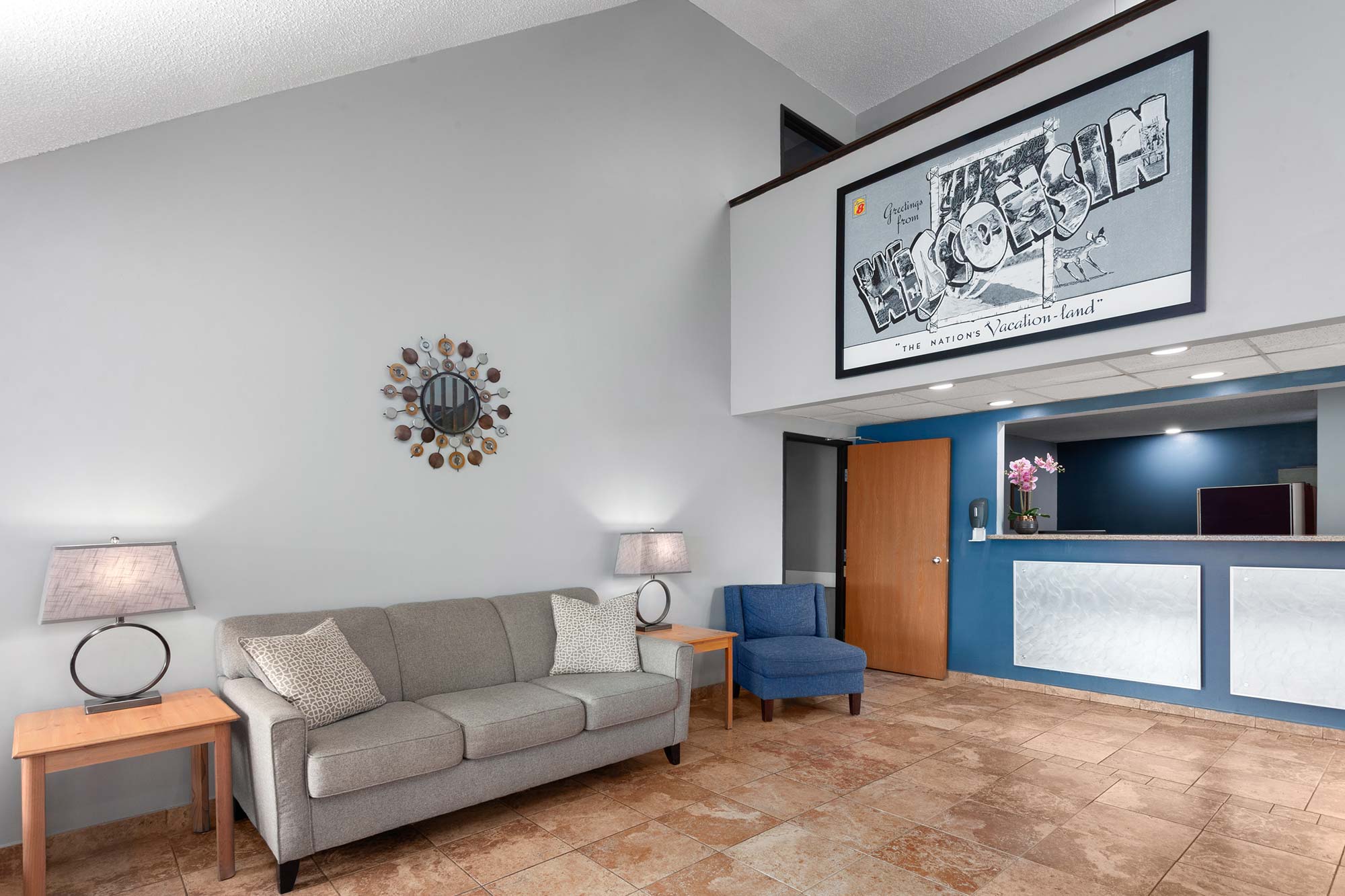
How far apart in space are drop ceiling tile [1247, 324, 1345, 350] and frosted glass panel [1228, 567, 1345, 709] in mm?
1667

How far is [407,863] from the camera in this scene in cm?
279

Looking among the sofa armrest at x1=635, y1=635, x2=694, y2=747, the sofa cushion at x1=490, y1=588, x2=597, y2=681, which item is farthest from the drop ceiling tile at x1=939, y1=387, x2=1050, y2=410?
the sofa cushion at x1=490, y1=588, x2=597, y2=681

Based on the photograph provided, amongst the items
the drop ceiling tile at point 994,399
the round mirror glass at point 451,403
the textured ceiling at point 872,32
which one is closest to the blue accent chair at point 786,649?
the drop ceiling tile at point 994,399

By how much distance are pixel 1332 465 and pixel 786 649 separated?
389 centimetres

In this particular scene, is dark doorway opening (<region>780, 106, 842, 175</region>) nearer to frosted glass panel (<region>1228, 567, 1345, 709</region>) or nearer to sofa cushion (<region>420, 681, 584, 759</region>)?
frosted glass panel (<region>1228, 567, 1345, 709</region>)

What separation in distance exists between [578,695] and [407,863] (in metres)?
0.96

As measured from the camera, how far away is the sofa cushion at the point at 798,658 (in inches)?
185

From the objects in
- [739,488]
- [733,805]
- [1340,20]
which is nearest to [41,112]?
[733,805]

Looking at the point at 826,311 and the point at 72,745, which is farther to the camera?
the point at 826,311

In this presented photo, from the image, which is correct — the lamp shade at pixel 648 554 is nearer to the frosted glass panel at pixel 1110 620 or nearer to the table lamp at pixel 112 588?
the table lamp at pixel 112 588

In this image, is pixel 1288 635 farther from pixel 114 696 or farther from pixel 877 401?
pixel 114 696

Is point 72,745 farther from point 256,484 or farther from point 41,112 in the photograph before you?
point 41,112

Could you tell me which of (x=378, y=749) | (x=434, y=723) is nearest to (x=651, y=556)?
(x=434, y=723)

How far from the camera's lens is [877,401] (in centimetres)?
518
